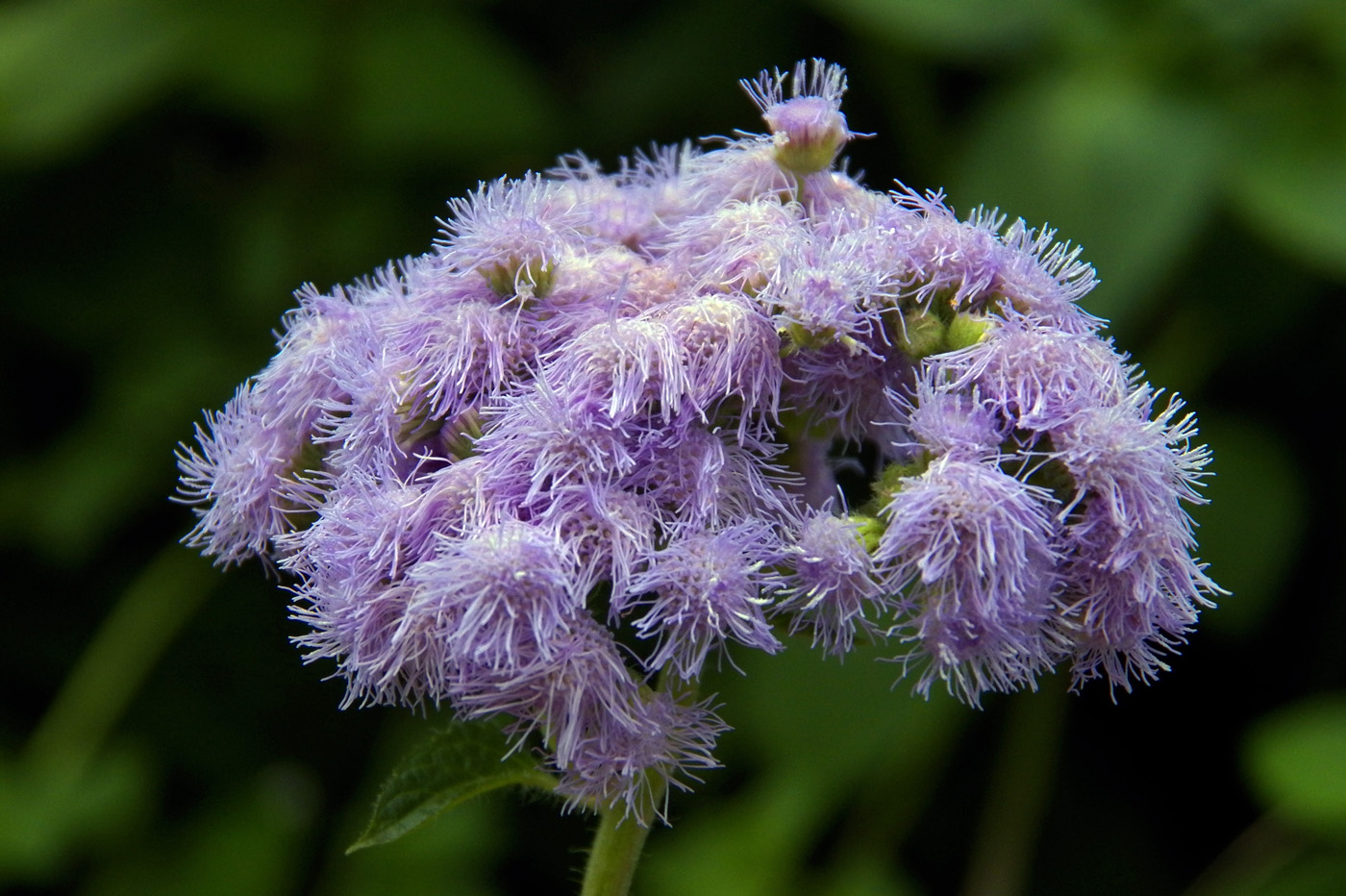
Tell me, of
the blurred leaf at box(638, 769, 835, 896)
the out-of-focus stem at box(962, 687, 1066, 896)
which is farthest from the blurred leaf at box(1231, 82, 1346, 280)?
the blurred leaf at box(638, 769, 835, 896)

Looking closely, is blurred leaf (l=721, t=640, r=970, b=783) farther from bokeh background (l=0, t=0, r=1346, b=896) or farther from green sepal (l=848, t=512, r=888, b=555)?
green sepal (l=848, t=512, r=888, b=555)

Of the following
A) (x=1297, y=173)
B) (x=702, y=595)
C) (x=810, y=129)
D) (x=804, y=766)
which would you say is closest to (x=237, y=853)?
(x=804, y=766)

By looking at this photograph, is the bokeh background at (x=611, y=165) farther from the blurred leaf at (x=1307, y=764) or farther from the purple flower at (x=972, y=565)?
the purple flower at (x=972, y=565)

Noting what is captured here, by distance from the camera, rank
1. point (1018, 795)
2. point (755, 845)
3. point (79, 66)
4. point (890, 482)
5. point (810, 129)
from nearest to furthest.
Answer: point (890, 482) < point (810, 129) < point (755, 845) < point (1018, 795) < point (79, 66)

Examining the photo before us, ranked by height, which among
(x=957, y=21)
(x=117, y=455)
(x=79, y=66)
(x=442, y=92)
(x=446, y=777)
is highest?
(x=957, y=21)

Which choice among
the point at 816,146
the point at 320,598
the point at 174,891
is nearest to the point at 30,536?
the point at 174,891

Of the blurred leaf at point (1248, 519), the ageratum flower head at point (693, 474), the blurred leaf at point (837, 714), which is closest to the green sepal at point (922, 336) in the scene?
the ageratum flower head at point (693, 474)

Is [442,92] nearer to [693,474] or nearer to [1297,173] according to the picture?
[1297,173]
